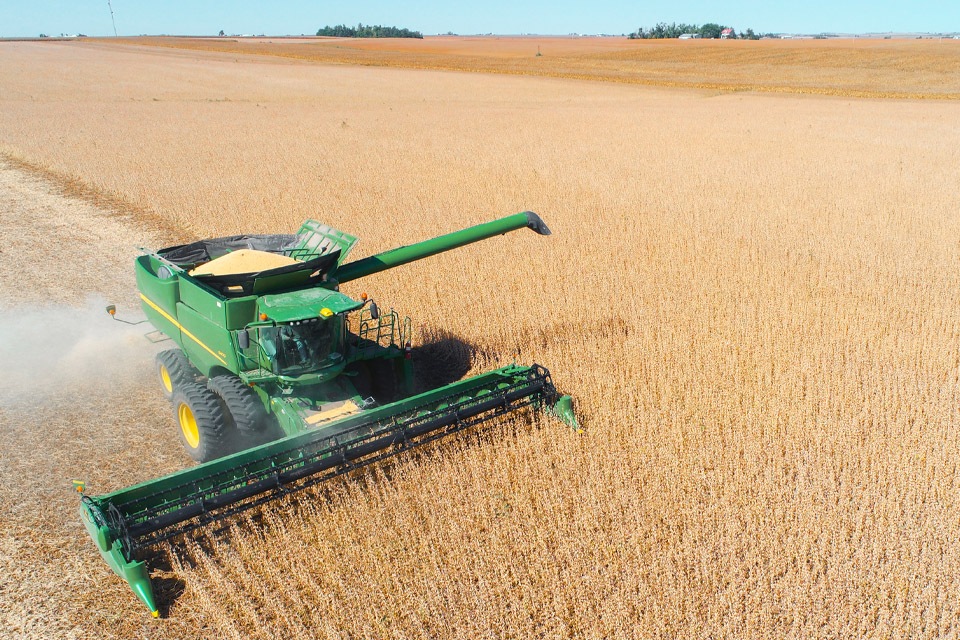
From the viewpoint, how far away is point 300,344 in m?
6.66

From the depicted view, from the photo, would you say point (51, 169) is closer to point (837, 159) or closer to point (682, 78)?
point (837, 159)

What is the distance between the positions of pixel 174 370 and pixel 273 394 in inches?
64.2

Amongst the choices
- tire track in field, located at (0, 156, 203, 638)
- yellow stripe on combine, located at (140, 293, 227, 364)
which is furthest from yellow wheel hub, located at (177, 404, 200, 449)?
yellow stripe on combine, located at (140, 293, 227, 364)

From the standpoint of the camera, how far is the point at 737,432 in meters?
6.86

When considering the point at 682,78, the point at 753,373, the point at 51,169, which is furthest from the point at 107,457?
the point at 682,78

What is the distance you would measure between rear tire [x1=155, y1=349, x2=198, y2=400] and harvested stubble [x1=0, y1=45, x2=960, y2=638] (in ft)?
4.34

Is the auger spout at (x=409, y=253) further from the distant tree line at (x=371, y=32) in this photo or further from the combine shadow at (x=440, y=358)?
the distant tree line at (x=371, y=32)

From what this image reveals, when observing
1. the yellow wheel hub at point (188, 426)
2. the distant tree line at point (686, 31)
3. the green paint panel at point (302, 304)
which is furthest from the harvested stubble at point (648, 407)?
the distant tree line at point (686, 31)

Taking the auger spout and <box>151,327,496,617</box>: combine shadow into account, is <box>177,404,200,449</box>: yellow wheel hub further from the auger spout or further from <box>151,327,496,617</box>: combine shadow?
the auger spout

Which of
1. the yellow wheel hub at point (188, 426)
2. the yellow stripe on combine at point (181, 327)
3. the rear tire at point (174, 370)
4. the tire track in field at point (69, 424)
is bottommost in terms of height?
the tire track in field at point (69, 424)

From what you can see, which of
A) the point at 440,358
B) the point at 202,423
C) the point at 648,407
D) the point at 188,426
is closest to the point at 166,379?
the point at 188,426

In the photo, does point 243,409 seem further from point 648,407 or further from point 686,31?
point 686,31

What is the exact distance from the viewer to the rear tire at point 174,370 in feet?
25.2

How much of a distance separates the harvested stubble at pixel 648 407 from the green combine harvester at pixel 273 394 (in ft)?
1.07
